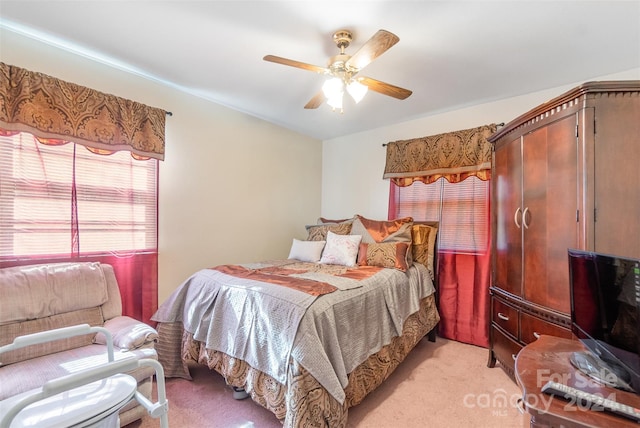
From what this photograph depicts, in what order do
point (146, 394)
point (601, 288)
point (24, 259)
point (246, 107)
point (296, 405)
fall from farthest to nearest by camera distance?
1. point (246, 107)
2. point (24, 259)
3. point (146, 394)
4. point (296, 405)
5. point (601, 288)

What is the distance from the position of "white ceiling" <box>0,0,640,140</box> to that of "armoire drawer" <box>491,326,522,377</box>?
215cm

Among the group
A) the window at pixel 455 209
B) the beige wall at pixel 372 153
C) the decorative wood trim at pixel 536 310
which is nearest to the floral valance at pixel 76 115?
the beige wall at pixel 372 153

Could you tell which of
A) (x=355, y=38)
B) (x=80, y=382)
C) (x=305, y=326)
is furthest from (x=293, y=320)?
(x=355, y=38)

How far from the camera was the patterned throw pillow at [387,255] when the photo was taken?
2660mm

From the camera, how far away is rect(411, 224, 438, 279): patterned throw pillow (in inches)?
118

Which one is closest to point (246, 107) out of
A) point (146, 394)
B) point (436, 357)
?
point (146, 394)

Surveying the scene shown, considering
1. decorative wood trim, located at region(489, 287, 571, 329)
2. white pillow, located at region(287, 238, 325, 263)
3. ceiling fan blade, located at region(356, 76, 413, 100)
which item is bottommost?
decorative wood trim, located at region(489, 287, 571, 329)

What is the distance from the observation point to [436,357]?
2.65 m

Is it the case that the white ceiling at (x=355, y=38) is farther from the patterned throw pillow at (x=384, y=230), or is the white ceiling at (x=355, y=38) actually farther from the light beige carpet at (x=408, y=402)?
the light beige carpet at (x=408, y=402)

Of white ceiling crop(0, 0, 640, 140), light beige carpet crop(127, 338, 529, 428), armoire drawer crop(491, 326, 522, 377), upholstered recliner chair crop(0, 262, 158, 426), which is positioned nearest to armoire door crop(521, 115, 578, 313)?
armoire drawer crop(491, 326, 522, 377)

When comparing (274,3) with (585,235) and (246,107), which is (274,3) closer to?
(246,107)

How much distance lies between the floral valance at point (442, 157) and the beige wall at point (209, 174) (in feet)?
4.59

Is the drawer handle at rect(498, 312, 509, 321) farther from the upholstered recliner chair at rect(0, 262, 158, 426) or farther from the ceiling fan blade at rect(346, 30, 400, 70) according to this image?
the upholstered recliner chair at rect(0, 262, 158, 426)

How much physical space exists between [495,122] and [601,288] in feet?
8.06
